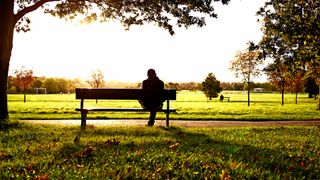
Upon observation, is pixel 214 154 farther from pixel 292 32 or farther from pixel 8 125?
pixel 292 32

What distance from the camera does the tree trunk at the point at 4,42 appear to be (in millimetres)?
13203

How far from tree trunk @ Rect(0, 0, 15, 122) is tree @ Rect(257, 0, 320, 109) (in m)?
12.8

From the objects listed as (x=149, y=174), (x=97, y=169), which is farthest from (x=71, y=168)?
(x=149, y=174)

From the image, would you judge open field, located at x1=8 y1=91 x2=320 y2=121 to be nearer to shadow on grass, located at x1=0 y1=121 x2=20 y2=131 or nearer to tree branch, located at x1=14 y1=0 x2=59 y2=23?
tree branch, located at x1=14 y1=0 x2=59 y2=23

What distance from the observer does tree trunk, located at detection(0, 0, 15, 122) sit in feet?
43.3

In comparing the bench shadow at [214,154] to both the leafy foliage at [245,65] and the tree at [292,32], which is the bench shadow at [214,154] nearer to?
the tree at [292,32]

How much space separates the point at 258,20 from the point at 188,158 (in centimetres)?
1663

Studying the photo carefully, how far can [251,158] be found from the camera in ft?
21.2

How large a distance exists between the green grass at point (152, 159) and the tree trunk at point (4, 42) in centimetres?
513

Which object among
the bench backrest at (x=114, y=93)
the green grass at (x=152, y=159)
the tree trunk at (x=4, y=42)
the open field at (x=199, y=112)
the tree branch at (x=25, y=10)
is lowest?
the open field at (x=199, y=112)

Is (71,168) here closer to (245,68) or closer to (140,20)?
(140,20)

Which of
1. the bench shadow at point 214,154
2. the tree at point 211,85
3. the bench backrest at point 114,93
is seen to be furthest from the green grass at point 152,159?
the tree at point 211,85

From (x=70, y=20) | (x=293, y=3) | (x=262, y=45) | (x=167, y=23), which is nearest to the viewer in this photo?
(x=167, y=23)

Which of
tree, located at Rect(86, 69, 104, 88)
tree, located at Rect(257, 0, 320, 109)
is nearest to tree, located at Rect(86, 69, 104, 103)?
tree, located at Rect(86, 69, 104, 88)
